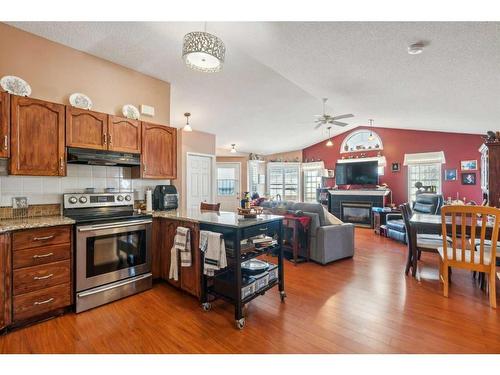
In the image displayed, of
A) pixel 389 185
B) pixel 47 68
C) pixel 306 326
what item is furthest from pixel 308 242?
pixel 389 185

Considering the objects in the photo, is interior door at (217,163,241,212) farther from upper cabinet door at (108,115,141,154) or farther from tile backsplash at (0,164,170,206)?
upper cabinet door at (108,115,141,154)

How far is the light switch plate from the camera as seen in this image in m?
3.49

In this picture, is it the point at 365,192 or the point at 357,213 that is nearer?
the point at 365,192

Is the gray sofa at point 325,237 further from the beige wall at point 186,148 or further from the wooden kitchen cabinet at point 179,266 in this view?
the beige wall at point 186,148

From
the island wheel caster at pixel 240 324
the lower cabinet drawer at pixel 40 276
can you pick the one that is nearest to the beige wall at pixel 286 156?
the island wheel caster at pixel 240 324

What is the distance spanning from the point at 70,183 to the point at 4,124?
33.4 inches

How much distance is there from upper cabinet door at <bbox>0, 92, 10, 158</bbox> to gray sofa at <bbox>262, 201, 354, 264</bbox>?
11.6 ft

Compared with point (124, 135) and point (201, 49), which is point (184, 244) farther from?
point (201, 49)

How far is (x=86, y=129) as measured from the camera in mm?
2705

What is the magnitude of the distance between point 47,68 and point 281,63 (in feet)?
8.92

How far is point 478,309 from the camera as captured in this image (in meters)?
2.38

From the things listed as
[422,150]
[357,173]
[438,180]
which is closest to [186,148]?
[357,173]

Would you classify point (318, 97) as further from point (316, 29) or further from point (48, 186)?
point (48, 186)

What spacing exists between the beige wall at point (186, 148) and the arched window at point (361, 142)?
427 centimetres
